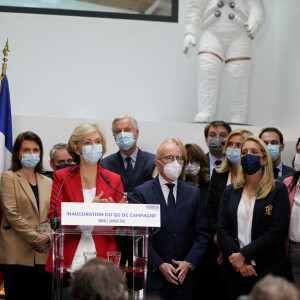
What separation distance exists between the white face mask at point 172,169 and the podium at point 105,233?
956 millimetres


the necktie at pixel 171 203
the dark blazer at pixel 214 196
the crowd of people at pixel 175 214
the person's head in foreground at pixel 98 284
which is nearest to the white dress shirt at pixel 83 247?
the crowd of people at pixel 175 214

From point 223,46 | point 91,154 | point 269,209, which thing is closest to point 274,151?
point 269,209

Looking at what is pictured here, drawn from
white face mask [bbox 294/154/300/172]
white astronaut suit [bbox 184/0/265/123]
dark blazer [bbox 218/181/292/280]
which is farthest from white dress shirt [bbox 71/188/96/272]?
white astronaut suit [bbox 184/0/265/123]

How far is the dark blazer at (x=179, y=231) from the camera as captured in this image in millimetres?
4180

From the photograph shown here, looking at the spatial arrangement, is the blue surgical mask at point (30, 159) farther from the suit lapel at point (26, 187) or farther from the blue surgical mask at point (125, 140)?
the blue surgical mask at point (125, 140)

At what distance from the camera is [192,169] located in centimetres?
510

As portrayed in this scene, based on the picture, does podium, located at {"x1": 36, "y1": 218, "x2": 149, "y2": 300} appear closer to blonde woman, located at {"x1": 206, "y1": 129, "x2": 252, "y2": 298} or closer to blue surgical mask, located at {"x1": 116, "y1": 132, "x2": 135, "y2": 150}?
blonde woman, located at {"x1": 206, "y1": 129, "x2": 252, "y2": 298}

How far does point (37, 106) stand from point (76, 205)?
4686mm

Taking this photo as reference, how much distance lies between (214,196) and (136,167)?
2.34ft

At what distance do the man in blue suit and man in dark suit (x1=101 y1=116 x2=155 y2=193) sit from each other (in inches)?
22.9

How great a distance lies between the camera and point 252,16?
22.7 feet

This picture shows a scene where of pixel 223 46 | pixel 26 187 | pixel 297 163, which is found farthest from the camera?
pixel 223 46

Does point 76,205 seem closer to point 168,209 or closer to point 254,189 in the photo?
point 168,209

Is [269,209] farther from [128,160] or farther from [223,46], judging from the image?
[223,46]
